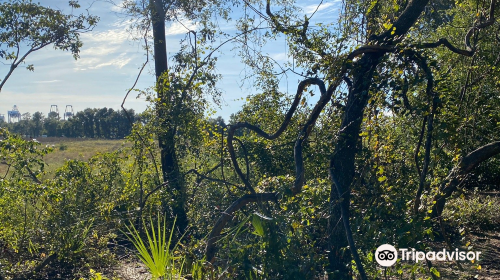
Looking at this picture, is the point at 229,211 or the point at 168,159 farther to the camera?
the point at 168,159

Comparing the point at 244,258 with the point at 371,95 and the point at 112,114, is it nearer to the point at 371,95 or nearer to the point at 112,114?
the point at 371,95

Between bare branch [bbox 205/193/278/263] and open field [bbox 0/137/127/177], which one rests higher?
open field [bbox 0/137/127/177]

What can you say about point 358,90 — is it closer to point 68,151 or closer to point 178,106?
Result: point 178,106

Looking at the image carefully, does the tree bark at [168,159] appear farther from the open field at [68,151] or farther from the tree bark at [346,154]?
the tree bark at [346,154]

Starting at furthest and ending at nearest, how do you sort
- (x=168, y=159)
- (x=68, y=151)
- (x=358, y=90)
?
1. (x=68, y=151)
2. (x=168, y=159)
3. (x=358, y=90)

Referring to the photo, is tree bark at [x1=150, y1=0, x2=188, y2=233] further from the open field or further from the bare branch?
the bare branch

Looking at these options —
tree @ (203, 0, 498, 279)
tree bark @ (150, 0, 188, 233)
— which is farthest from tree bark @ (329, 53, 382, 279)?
tree bark @ (150, 0, 188, 233)

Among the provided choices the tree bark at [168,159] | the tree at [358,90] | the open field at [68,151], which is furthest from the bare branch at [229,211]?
the open field at [68,151]

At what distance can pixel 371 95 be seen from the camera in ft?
11.2

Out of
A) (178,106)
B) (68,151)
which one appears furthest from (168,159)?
(68,151)

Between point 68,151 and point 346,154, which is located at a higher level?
point 68,151

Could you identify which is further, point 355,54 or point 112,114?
point 112,114

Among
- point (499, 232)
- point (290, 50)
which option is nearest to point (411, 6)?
point (290, 50)

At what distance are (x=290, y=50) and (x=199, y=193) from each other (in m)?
2.44
